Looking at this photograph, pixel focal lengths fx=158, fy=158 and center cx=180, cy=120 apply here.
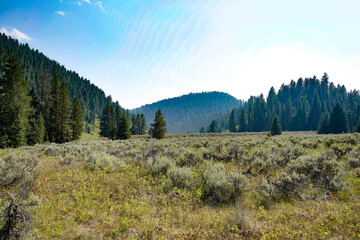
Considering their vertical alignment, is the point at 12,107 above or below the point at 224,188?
above

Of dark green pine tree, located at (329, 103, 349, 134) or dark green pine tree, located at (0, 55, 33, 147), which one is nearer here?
dark green pine tree, located at (0, 55, 33, 147)

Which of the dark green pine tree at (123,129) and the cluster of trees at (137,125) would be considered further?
the cluster of trees at (137,125)

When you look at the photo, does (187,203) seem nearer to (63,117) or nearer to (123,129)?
(63,117)

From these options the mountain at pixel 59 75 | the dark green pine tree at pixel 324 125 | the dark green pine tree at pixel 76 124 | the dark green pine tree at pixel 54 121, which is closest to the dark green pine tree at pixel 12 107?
the dark green pine tree at pixel 54 121

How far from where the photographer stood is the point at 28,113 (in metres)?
25.2

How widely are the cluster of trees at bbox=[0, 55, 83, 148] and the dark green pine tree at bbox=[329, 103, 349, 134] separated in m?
74.8

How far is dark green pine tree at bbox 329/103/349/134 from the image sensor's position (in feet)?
165

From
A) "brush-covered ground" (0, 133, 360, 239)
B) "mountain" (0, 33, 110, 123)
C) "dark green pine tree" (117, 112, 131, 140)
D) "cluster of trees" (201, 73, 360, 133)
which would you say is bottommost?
"brush-covered ground" (0, 133, 360, 239)

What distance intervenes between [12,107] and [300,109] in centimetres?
10150

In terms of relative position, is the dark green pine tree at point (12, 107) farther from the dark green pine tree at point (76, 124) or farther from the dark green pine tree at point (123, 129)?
the dark green pine tree at point (123, 129)

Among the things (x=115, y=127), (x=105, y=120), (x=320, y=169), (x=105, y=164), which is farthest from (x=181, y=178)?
(x=105, y=120)

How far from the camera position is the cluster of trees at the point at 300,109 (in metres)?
73.4

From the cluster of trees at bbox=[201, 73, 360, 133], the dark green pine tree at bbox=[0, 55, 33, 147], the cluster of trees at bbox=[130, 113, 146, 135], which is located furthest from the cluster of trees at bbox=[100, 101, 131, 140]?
the cluster of trees at bbox=[201, 73, 360, 133]

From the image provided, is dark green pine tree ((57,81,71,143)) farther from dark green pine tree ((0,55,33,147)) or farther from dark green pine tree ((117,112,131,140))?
dark green pine tree ((117,112,131,140))
